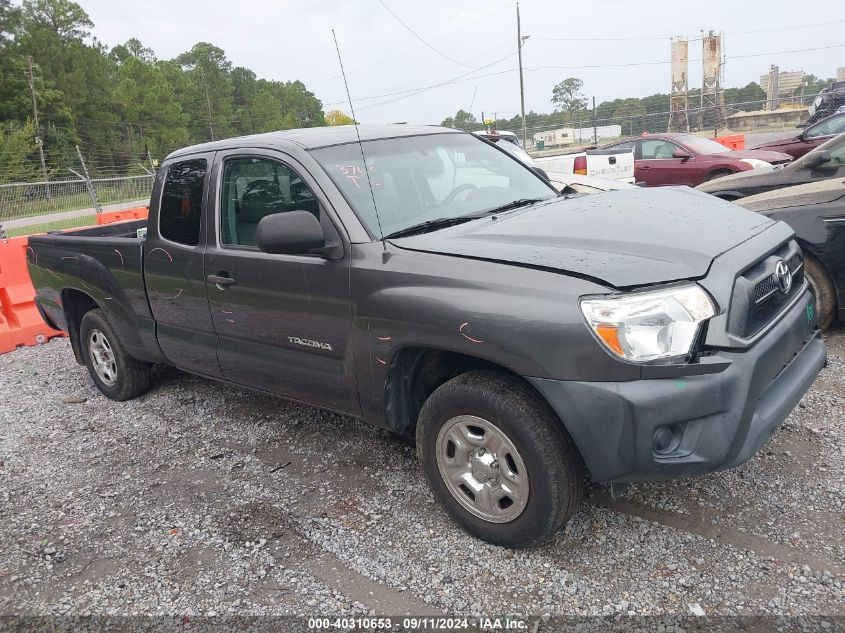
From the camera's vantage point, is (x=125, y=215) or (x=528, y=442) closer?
(x=528, y=442)

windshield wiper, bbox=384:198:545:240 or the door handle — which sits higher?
windshield wiper, bbox=384:198:545:240

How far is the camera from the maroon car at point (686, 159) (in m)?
12.1

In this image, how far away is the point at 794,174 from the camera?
642 centimetres

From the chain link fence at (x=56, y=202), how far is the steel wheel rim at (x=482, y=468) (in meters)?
14.1

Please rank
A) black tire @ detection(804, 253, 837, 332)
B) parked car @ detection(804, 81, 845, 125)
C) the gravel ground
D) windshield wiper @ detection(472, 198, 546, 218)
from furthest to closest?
parked car @ detection(804, 81, 845, 125), black tire @ detection(804, 253, 837, 332), windshield wiper @ detection(472, 198, 546, 218), the gravel ground

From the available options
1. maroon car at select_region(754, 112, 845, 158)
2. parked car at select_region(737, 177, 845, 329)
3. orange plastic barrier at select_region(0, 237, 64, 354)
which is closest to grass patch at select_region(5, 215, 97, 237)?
orange plastic barrier at select_region(0, 237, 64, 354)

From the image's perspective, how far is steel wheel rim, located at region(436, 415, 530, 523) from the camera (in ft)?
9.42

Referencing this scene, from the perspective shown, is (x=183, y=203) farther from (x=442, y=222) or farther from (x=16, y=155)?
(x=16, y=155)

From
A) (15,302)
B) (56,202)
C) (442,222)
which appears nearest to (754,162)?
(442,222)

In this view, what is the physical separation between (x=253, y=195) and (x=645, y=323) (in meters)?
2.42

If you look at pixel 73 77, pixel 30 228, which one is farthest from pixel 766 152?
pixel 73 77

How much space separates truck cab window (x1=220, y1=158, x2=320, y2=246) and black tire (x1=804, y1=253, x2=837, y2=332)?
3.78 metres

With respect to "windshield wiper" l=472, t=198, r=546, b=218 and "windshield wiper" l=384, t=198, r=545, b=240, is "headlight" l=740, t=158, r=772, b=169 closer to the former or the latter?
"windshield wiper" l=472, t=198, r=546, b=218

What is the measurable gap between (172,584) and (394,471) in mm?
1307
